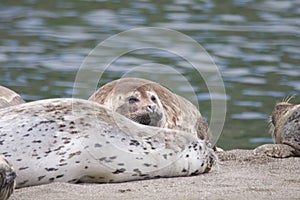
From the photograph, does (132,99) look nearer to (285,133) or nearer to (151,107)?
(151,107)

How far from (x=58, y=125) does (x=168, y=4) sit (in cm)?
1287

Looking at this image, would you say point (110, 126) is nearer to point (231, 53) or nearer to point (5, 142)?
point (5, 142)

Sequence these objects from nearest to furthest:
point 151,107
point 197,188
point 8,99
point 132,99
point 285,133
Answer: point 197,188
point 151,107
point 132,99
point 285,133
point 8,99

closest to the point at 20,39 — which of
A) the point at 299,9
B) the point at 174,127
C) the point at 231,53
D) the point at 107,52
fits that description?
the point at 107,52

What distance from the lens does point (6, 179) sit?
18.0 feet

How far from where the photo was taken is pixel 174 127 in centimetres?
785

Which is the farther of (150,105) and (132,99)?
(132,99)

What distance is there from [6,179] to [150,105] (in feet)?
6.61

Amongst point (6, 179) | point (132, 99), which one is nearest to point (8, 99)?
point (132, 99)

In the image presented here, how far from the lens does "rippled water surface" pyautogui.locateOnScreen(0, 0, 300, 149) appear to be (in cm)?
1269

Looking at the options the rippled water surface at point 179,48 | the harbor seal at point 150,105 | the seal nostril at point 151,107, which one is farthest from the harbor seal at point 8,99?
the rippled water surface at point 179,48

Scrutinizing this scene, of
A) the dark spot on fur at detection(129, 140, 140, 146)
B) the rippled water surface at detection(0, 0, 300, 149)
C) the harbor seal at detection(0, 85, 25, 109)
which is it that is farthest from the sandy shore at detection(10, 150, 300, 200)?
the rippled water surface at detection(0, 0, 300, 149)

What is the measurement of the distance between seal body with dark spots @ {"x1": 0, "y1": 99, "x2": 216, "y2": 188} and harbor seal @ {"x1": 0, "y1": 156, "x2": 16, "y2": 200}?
63 cm

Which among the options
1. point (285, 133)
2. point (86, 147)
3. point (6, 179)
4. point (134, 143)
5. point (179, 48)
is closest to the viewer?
point (6, 179)
